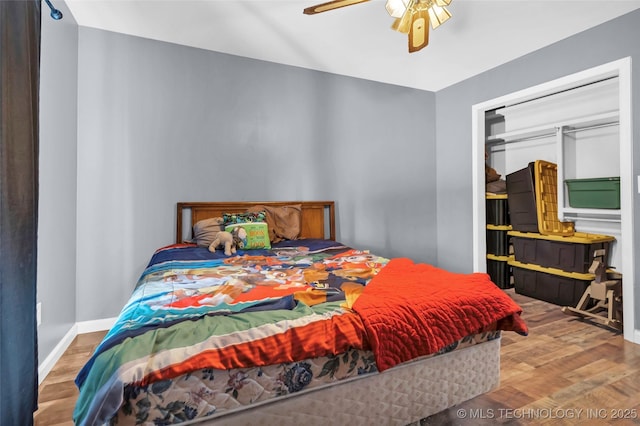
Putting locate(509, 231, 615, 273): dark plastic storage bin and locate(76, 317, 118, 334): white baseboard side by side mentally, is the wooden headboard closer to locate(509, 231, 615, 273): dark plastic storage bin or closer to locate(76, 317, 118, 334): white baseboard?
locate(76, 317, 118, 334): white baseboard

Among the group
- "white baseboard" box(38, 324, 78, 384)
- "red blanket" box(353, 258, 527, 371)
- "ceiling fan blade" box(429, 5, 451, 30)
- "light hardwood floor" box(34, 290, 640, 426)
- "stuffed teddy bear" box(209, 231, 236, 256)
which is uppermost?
"ceiling fan blade" box(429, 5, 451, 30)

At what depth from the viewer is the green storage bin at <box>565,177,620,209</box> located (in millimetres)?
2816

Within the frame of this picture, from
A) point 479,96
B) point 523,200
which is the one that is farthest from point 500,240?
point 479,96

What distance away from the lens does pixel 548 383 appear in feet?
6.20

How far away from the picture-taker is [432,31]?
9.25 feet

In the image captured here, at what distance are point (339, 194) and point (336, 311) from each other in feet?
8.20

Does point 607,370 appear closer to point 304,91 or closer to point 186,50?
point 304,91

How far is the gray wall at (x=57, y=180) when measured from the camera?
204 cm

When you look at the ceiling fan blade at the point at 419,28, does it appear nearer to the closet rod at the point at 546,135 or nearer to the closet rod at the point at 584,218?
the closet rod at the point at 546,135

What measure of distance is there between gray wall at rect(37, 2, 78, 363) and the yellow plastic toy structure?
4.03 metres

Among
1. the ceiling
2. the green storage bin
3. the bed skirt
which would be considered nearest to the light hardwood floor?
the bed skirt

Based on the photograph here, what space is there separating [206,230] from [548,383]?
2561mm

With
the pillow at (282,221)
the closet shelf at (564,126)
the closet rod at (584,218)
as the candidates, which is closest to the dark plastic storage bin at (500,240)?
the closet rod at (584,218)

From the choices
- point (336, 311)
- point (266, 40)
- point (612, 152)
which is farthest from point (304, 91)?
A: point (612, 152)
